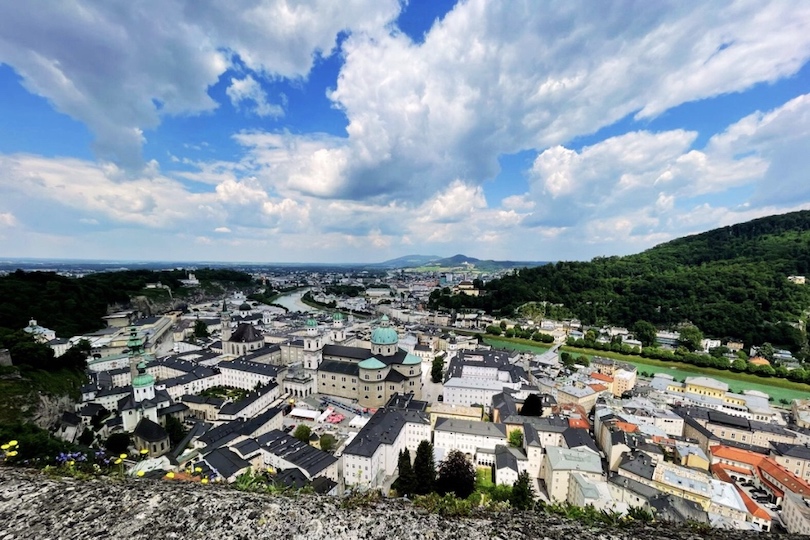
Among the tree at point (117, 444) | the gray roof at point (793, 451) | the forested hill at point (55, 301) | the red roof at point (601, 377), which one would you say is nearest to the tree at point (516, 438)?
the gray roof at point (793, 451)

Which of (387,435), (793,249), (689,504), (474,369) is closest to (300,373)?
(387,435)

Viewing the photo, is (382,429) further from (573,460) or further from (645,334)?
(645,334)

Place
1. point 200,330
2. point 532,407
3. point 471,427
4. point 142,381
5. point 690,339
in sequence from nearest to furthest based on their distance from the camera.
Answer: point 471,427 < point 142,381 < point 532,407 < point 200,330 < point 690,339

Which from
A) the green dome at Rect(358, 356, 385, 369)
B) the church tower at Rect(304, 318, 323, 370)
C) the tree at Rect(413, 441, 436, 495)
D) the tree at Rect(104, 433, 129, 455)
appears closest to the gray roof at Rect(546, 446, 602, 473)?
the tree at Rect(413, 441, 436, 495)

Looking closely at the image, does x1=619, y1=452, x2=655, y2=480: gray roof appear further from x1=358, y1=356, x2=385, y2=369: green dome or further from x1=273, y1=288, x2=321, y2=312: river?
x1=273, y1=288, x2=321, y2=312: river

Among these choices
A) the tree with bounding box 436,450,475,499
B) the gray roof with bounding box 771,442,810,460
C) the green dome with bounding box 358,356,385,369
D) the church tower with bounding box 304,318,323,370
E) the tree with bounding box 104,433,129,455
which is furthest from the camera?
the church tower with bounding box 304,318,323,370

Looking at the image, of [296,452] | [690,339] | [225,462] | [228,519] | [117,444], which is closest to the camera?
[228,519]

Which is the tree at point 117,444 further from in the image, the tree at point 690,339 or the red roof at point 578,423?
the tree at point 690,339

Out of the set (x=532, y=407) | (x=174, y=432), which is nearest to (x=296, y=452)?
(x=174, y=432)
